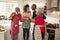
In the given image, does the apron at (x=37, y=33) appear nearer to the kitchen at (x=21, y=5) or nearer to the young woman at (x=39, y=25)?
the young woman at (x=39, y=25)

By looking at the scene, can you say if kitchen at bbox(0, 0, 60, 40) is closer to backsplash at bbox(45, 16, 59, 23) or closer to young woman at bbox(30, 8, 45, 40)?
backsplash at bbox(45, 16, 59, 23)

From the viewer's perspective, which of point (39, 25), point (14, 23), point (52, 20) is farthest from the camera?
point (52, 20)

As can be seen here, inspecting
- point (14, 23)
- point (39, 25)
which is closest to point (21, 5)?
point (14, 23)

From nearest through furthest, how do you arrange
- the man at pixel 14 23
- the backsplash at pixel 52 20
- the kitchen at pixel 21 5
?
1. the man at pixel 14 23
2. the kitchen at pixel 21 5
3. the backsplash at pixel 52 20


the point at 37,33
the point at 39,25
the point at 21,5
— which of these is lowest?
the point at 37,33

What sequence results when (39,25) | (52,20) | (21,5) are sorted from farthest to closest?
1. (21,5)
2. (52,20)
3. (39,25)

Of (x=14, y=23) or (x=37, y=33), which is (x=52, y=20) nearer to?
(x=37, y=33)

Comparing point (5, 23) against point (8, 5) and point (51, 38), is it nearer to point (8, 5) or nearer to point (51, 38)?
point (8, 5)

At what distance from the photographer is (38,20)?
5000 millimetres

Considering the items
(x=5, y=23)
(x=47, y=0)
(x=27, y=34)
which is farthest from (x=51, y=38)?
(x=5, y=23)

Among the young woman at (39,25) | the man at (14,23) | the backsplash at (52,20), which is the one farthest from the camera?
the backsplash at (52,20)

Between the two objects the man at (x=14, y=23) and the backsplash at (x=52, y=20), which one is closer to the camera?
the man at (x=14, y=23)

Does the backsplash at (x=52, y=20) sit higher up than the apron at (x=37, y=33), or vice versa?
the backsplash at (x=52, y=20)

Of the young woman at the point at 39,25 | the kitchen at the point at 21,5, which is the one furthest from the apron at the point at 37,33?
the kitchen at the point at 21,5
